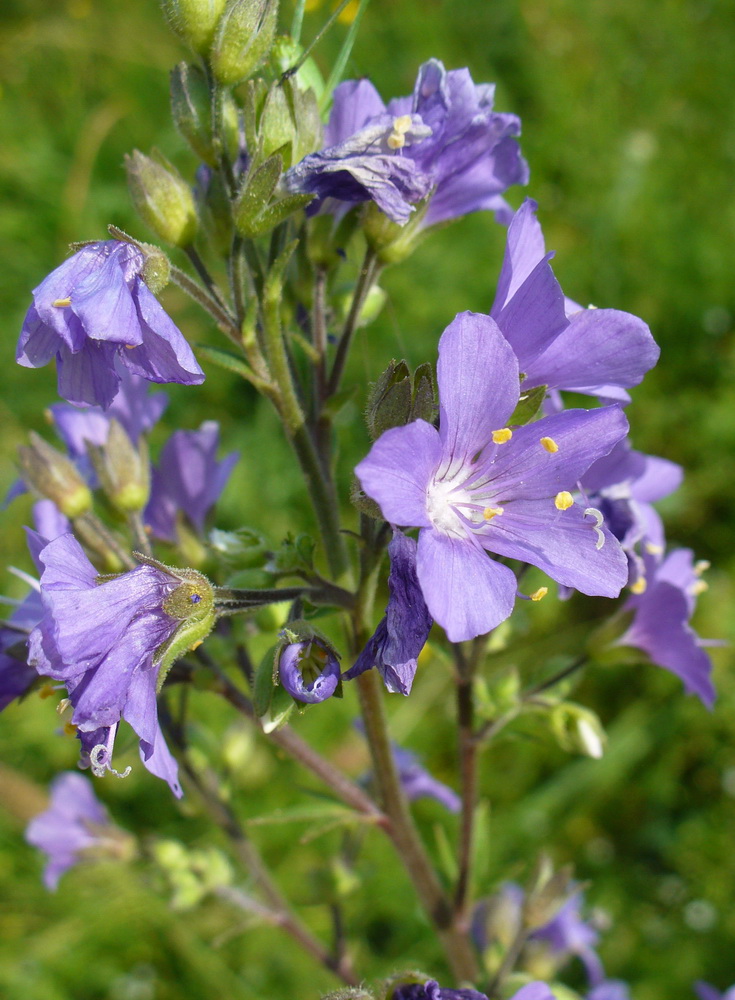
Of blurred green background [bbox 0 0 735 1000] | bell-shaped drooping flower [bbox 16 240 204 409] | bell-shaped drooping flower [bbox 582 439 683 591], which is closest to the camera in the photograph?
bell-shaped drooping flower [bbox 16 240 204 409]

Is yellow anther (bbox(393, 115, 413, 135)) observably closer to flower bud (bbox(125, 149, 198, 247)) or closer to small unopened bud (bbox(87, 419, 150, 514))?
flower bud (bbox(125, 149, 198, 247))

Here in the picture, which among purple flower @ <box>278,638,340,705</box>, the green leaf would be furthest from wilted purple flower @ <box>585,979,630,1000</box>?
the green leaf

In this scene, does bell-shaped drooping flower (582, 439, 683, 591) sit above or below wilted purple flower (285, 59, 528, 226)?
below

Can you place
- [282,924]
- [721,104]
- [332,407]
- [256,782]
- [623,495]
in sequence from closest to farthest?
1. [332,407]
2. [623,495]
3. [282,924]
4. [256,782]
5. [721,104]

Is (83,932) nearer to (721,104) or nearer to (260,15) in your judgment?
(260,15)

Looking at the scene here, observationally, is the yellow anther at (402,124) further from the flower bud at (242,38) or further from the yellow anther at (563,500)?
the yellow anther at (563,500)

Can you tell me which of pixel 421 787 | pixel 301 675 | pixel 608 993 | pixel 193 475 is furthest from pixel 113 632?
pixel 608 993

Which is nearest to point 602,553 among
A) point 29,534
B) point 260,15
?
point 29,534
